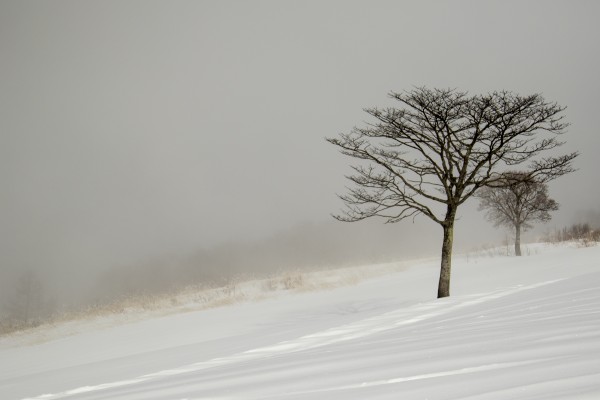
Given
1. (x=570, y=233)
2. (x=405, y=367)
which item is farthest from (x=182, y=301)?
(x=570, y=233)

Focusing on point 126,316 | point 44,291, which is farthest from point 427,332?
point 44,291

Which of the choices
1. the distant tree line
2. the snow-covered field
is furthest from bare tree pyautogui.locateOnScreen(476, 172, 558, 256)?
the snow-covered field

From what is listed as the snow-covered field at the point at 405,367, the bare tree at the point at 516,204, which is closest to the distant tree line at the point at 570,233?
the bare tree at the point at 516,204

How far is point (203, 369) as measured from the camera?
3.39 metres

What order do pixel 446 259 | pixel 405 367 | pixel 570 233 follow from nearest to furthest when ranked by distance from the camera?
pixel 405 367, pixel 446 259, pixel 570 233

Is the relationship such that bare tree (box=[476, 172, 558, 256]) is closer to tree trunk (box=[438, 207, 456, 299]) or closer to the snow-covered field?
tree trunk (box=[438, 207, 456, 299])

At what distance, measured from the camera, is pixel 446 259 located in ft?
34.7

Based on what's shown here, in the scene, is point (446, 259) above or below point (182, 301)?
above

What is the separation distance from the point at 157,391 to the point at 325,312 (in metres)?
8.83

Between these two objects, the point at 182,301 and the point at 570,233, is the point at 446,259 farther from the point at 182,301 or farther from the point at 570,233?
the point at 570,233

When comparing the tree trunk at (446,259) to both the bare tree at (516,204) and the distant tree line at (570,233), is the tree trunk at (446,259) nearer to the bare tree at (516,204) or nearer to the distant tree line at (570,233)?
the bare tree at (516,204)

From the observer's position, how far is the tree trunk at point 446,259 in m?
10.4

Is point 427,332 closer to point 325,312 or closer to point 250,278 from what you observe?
point 325,312

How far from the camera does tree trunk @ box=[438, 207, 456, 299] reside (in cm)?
1042
